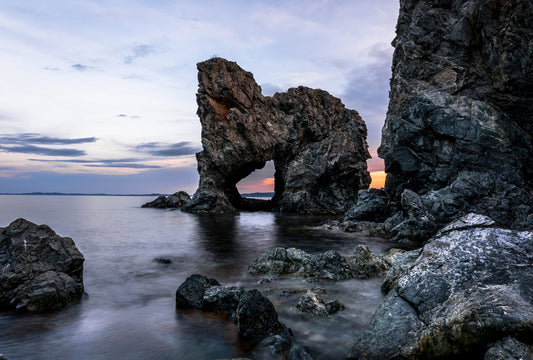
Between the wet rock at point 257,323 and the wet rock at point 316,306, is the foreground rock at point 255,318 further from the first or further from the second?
the wet rock at point 316,306

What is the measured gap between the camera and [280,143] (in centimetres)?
4919

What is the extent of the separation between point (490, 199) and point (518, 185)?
2736 mm

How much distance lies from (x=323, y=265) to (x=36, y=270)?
32.6 ft

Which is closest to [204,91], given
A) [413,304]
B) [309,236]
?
[309,236]

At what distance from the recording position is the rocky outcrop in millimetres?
46156

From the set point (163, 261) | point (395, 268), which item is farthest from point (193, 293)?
point (163, 261)

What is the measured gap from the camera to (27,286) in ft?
29.0

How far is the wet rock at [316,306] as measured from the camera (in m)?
7.96

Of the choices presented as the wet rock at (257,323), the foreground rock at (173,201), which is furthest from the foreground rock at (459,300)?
the foreground rock at (173,201)

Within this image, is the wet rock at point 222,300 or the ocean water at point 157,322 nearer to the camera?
the ocean water at point 157,322

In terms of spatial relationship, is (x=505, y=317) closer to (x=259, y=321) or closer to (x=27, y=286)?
(x=259, y=321)

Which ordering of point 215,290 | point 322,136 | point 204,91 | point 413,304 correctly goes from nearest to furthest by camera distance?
point 413,304
point 215,290
point 204,91
point 322,136

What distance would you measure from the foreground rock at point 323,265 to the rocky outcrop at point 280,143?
114 feet

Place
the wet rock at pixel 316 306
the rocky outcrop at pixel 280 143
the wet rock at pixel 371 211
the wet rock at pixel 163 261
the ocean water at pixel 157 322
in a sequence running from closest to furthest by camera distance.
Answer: the ocean water at pixel 157 322
the wet rock at pixel 316 306
the wet rock at pixel 163 261
the wet rock at pixel 371 211
the rocky outcrop at pixel 280 143
